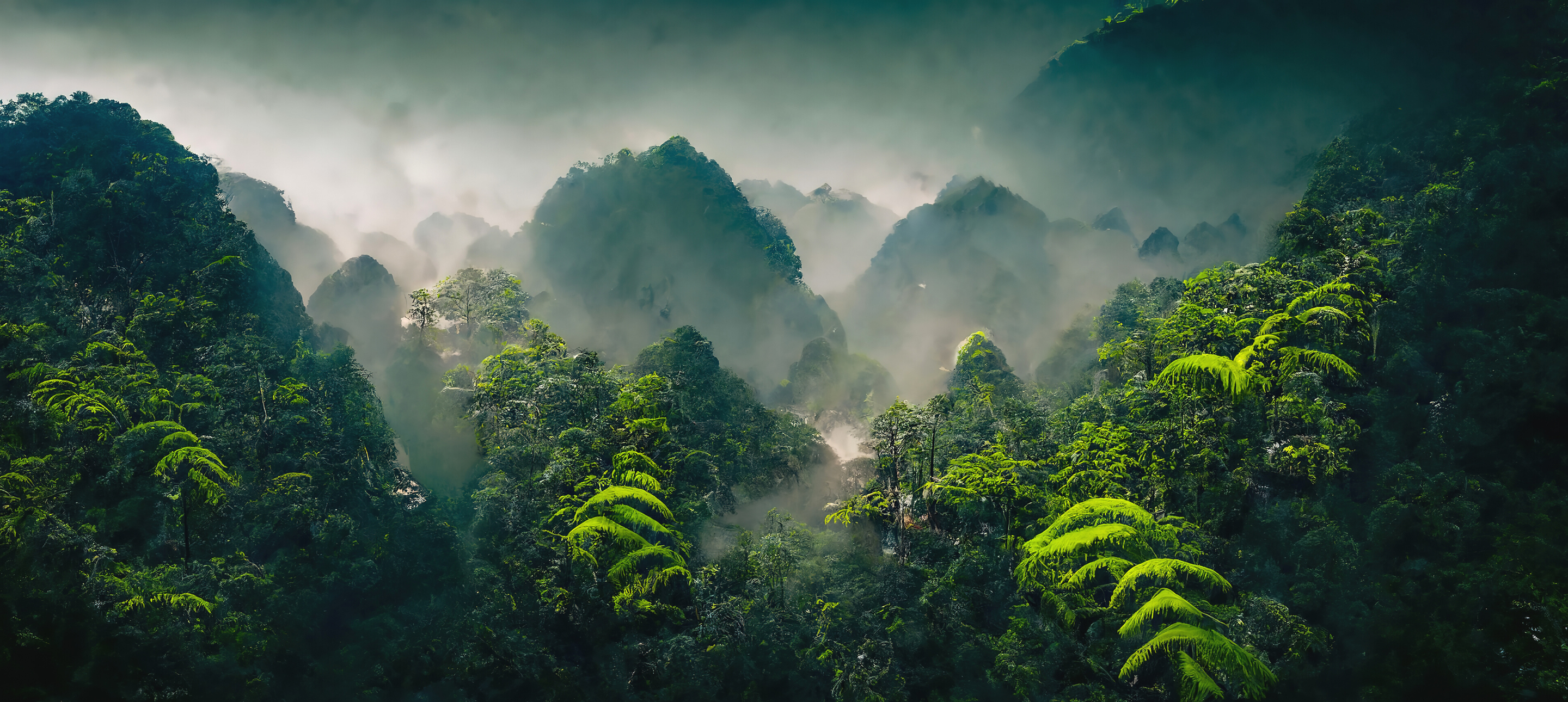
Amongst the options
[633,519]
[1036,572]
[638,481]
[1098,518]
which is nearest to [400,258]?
[638,481]

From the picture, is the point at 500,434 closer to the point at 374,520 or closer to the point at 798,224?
the point at 374,520

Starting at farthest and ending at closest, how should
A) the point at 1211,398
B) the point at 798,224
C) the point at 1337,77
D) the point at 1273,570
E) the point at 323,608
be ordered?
the point at 798,224 → the point at 1337,77 → the point at 323,608 → the point at 1211,398 → the point at 1273,570

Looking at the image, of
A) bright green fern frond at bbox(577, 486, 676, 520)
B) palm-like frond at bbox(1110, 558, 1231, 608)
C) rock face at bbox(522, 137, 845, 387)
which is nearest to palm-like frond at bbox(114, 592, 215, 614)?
bright green fern frond at bbox(577, 486, 676, 520)

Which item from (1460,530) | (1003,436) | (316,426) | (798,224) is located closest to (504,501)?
(316,426)

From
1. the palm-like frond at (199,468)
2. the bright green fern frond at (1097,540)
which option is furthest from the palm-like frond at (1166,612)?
the palm-like frond at (199,468)

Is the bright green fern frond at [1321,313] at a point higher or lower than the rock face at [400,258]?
lower

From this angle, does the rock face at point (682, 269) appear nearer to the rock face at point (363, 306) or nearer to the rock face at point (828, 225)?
the rock face at point (363, 306)

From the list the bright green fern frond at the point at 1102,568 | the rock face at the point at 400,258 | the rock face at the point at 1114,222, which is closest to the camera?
the bright green fern frond at the point at 1102,568
